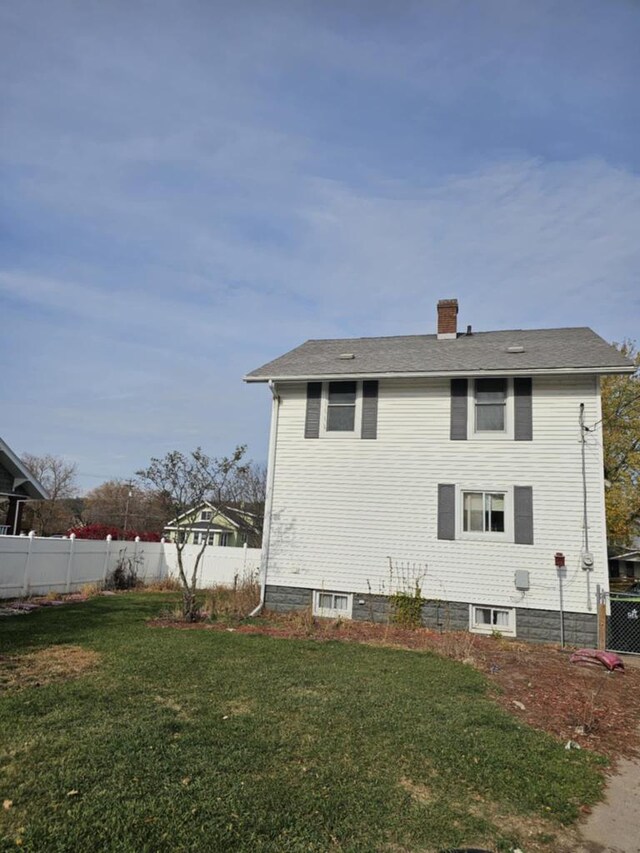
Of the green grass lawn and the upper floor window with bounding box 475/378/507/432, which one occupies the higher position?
the upper floor window with bounding box 475/378/507/432

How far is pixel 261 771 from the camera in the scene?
13.2 ft

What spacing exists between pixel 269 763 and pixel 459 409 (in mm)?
9346

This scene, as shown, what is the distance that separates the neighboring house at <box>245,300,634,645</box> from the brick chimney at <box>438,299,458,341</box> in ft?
3.84

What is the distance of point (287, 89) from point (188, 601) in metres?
10.9

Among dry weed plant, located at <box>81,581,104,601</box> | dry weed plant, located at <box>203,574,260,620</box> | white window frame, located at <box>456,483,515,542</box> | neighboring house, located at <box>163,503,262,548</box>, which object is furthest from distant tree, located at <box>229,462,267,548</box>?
white window frame, located at <box>456,483,515,542</box>

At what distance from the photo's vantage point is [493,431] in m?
11.9

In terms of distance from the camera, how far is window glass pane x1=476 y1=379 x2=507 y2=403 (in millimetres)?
12014

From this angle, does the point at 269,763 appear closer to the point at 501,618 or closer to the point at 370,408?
the point at 501,618

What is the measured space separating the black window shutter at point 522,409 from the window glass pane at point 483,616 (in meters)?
3.82

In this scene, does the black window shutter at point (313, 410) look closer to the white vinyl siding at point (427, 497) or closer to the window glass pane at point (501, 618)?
the white vinyl siding at point (427, 497)

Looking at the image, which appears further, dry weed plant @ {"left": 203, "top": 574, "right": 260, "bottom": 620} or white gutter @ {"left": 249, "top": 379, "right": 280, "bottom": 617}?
white gutter @ {"left": 249, "top": 379, "right": 280, "bottom": 617}

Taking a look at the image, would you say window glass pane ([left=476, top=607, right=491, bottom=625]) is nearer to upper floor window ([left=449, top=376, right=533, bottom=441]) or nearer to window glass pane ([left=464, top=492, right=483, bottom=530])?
window glass pane ([left=464, top=492, right=483, bottom=530])

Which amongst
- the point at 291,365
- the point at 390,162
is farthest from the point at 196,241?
the point at 390,162

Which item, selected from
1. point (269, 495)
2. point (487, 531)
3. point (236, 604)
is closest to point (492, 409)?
point (487, 531)
